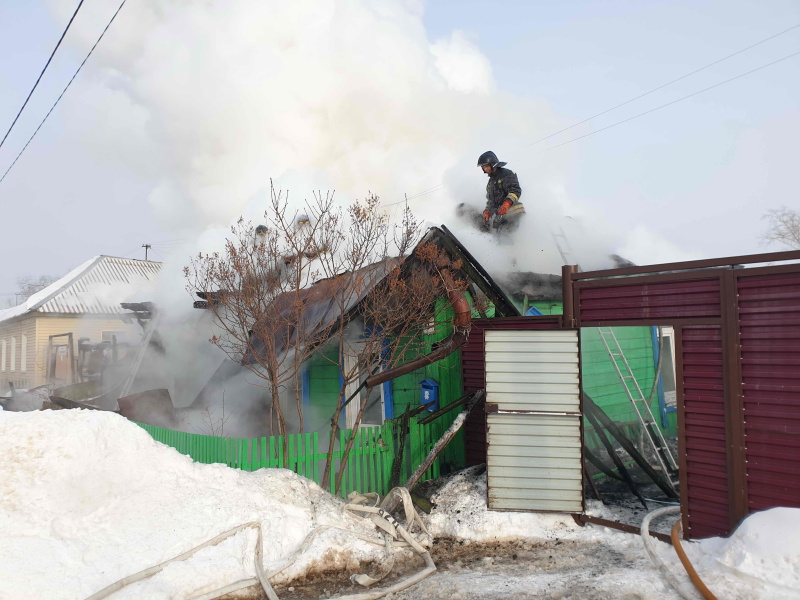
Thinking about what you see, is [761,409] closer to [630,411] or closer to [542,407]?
[542,407]

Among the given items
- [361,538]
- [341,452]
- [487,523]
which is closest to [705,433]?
[487,523]

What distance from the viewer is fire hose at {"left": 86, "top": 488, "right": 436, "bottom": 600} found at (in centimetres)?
450

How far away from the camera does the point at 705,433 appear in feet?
17.1

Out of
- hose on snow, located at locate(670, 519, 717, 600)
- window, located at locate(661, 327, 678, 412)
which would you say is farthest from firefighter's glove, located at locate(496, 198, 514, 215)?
hose on snow, located at locate(670, 519, 717, 600)

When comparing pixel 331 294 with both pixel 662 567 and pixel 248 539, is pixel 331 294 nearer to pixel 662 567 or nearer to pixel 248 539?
pixel 248 539

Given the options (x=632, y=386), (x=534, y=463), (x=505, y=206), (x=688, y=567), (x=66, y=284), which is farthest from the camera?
(x=66, y=284)

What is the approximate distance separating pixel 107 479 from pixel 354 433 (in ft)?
9.16

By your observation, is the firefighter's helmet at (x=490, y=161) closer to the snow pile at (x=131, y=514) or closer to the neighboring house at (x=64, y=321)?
the snow pile at (x=131, y=514)

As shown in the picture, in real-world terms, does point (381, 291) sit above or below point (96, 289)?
below

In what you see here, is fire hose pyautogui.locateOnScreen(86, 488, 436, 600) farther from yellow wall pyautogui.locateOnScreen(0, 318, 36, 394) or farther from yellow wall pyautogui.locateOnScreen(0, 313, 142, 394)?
yellow wall pyautogui.locateOnScreen(0, 318, 36, 394)

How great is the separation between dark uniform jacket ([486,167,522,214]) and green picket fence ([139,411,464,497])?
564 centimetres

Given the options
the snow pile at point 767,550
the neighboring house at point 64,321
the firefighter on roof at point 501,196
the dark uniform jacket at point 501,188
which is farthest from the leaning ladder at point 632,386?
the neighboring house at point 64,321

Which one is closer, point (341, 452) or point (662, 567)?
point (662, 567)

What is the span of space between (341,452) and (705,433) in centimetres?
422
